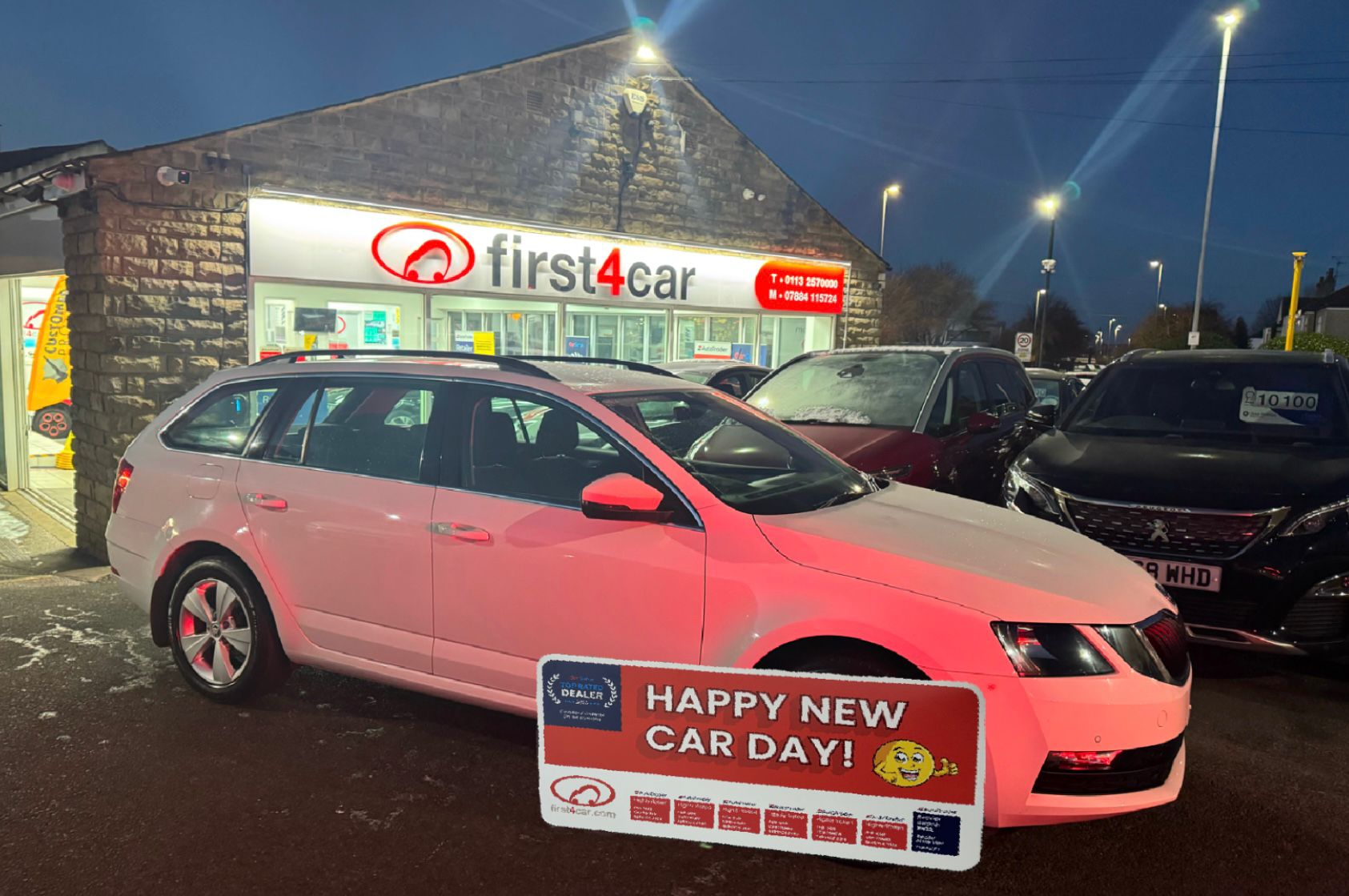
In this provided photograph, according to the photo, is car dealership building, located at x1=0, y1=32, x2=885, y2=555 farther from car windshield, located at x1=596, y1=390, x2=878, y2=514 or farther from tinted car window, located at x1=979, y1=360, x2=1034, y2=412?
car windshield, located at x1=596, y1=390, x2=878, y2=514

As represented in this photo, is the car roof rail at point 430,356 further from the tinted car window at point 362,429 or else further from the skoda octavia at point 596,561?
the tinted car window at point 362,429

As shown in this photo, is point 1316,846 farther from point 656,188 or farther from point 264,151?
point 656,188

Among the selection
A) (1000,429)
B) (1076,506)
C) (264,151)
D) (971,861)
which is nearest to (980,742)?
(971,861)

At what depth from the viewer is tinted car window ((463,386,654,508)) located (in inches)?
139

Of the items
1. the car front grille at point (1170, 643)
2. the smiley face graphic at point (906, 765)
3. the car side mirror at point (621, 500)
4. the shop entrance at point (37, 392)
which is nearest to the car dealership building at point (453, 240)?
the shop entrance at point (37, 392)

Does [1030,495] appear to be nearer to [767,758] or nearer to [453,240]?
[767,758]

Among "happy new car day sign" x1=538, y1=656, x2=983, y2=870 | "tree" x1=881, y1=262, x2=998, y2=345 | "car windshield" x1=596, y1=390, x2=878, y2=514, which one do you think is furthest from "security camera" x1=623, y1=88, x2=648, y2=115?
"tree" x1=881, y1=262, x2=998, y2=345

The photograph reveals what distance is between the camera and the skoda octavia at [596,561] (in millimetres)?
2742

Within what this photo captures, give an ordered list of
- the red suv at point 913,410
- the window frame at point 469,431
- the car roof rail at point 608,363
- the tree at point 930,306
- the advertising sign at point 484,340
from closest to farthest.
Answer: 1. the window frame at point 469,431
2. the car roof rail at point 608,363
3. the red suv at point 913,410
4. the advertising sign at point 484,340
5. the tree at point 930,306

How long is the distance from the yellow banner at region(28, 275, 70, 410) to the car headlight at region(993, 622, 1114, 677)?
482 inches

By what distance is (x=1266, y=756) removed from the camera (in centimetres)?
388

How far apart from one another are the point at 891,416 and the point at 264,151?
243 inches

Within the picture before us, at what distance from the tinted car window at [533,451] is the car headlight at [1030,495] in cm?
277

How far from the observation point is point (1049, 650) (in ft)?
8.96
